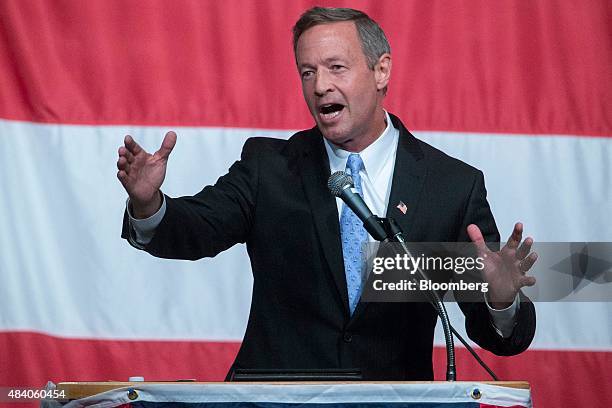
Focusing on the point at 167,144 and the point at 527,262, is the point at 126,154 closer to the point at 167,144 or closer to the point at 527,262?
the point at 167,144

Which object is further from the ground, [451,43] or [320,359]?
[451,43]

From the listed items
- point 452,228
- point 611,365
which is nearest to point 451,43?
point 452,228

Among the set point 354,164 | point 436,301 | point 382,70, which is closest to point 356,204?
point 436,301

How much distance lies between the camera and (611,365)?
2777 mm

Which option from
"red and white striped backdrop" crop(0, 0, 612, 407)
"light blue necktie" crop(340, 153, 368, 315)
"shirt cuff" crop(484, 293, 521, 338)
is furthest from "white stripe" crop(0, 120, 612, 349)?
"shirt cuff" crop(484, 293, 521, 338)

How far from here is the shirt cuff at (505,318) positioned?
1.73 m

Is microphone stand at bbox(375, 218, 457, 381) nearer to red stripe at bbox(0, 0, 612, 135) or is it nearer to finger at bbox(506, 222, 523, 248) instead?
finger at bbox(506, 222, 523, 248)

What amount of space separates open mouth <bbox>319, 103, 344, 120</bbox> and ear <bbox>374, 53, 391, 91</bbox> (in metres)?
0.14

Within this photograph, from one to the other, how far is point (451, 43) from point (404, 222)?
3.06 feet

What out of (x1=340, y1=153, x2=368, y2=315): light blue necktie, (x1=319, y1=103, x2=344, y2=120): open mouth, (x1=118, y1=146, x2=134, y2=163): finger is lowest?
(x1=340, y1=153, x2=368, y2=315): light blue necktie

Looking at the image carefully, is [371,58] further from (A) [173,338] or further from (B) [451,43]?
(A) [173,338]

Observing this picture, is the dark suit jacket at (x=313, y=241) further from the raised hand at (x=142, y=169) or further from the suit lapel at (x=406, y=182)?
the raised hand at (x=142, y=169)

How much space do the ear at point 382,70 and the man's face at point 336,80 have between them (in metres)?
0.03

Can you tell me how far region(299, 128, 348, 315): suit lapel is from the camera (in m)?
1.97
